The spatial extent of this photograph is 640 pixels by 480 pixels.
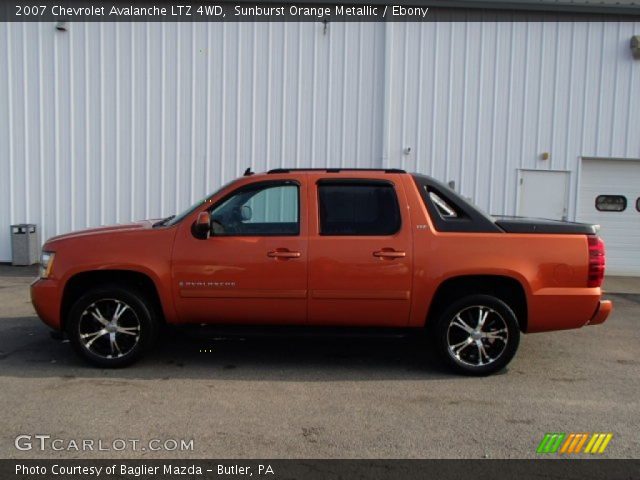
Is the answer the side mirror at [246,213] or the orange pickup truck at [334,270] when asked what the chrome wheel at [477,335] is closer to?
the orange pickup truck at [334,270]

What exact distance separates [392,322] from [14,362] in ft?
12.1

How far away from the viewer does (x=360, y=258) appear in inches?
190

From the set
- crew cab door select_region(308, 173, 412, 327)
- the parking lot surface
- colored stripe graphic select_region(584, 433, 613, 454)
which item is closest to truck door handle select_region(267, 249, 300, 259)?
crew cab door select_region(308, 173, 412, 327)

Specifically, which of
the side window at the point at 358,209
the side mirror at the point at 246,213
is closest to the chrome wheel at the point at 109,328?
the side mirror at the point at 246,213

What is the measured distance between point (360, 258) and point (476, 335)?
4.21 ft

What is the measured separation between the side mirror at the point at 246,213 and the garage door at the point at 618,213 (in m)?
8.57

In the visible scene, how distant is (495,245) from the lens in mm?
4812

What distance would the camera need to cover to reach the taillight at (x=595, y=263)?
15.6ft

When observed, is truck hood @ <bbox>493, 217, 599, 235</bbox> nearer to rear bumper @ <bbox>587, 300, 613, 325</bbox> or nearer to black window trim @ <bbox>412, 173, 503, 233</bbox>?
black window trim @ <bbox>412, 173, 503, 233</bbox>

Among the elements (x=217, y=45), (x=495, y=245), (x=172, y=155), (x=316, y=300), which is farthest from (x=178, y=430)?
(x=217, y=45)

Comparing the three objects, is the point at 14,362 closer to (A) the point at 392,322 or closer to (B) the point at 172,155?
(A) the point at 392,322

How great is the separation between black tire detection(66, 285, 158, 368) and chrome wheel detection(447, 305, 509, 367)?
2788 mm

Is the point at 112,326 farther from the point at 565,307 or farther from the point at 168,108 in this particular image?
the point at 168,108
